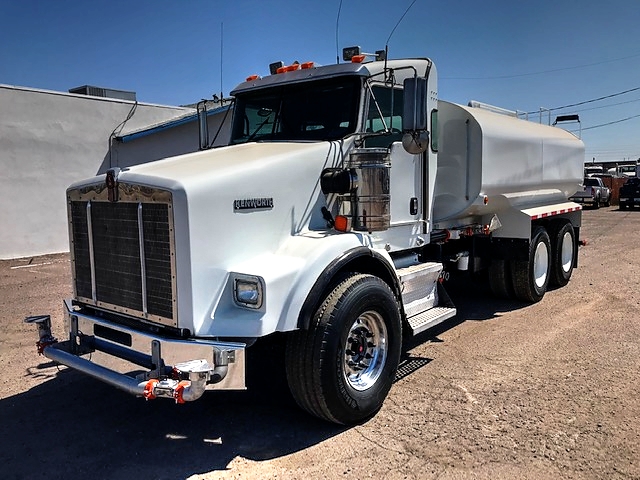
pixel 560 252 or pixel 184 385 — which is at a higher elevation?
pixel 560 252

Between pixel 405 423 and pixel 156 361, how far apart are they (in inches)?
77.7

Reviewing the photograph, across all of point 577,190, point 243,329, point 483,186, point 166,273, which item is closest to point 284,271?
point 243,329

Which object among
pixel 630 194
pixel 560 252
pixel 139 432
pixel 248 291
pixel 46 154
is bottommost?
pixel 139 432

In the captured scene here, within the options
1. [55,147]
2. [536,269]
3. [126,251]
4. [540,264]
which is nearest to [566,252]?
[540,264]

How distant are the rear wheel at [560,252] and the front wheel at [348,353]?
217 inches

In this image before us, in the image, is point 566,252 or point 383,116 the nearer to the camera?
point 383,116

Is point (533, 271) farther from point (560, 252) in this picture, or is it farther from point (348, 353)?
point (348, 353)

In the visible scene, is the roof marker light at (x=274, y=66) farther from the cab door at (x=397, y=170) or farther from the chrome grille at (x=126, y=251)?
the chrome grille at (x=126, y=251)

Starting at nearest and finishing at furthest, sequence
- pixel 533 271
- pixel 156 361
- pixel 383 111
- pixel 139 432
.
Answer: pixel 156 361, pixel 139 432, pixel 383 111, pixel 533 271

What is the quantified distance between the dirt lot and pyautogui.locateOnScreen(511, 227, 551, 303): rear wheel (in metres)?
1.41

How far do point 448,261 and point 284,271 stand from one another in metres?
3.83

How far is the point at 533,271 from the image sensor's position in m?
8.21

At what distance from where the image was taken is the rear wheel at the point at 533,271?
26.5ft

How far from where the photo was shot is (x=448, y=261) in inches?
283
